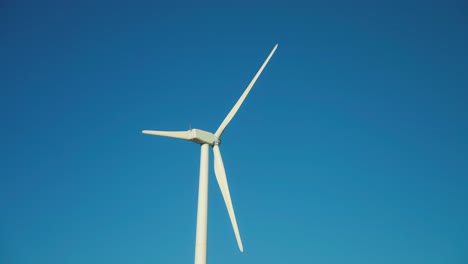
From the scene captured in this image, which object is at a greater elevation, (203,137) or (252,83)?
(252,83)

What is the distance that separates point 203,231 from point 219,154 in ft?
25.5

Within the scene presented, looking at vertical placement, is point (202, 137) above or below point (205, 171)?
above

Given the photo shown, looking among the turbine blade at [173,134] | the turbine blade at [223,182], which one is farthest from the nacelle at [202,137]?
the turbine blade at [223,182]

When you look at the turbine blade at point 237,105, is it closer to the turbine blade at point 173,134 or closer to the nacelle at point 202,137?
the nacelle at point 202,137

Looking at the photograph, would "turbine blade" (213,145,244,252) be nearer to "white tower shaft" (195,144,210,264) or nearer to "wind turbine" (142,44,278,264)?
"wind turbine" (142,44,278,264)

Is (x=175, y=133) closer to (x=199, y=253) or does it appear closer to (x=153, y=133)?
(x=153, y=133)

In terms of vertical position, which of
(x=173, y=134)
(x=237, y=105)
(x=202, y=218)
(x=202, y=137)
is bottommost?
(x=202, y=218)

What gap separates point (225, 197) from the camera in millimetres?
35781

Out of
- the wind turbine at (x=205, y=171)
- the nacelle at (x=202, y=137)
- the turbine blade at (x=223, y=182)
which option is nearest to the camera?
the wind turbine at (x=205, y=171)

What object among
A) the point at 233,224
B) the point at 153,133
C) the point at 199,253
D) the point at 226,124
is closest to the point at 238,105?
the point at 226,124

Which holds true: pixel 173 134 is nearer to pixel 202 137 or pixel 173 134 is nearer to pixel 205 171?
pixel 202 137

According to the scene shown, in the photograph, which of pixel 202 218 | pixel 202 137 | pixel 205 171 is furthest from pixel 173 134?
pixel 202 218

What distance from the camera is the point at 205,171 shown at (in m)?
33.8

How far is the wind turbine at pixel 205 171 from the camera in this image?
31000 millimetres
